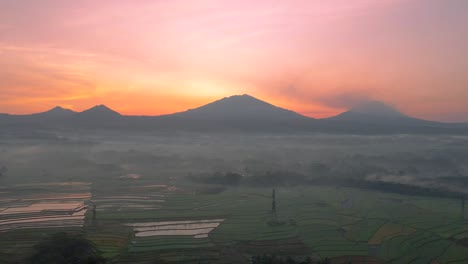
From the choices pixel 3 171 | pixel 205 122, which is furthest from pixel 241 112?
pixel 3 171

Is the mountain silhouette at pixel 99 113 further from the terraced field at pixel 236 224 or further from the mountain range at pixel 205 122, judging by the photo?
the terraced field at pixel 236 224

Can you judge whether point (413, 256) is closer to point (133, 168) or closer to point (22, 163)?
point (133, 168)

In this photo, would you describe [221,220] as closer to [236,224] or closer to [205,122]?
[236,224]

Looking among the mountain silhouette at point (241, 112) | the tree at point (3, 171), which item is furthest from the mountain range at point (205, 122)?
the tree at point (3, 171)

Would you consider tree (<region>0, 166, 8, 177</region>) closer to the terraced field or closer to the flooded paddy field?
the flooded paddy field

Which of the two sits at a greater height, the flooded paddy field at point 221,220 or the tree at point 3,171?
the tree at point 3,171

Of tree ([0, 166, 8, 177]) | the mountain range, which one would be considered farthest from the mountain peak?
tree ([0, 166, 8, 177])

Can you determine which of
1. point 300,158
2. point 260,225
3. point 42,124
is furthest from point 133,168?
point 42,124
